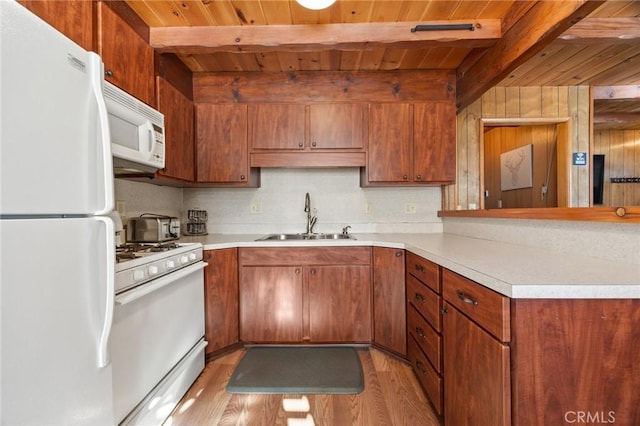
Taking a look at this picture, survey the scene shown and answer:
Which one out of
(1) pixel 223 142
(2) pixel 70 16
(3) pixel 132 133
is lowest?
(3) pixel 132 133

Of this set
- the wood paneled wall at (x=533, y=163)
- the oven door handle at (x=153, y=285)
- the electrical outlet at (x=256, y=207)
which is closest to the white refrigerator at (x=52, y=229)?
the oven door handle at (x=153, y=285)

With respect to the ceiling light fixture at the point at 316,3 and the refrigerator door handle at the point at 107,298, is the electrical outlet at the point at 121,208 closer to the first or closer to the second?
the refrigerator door handle at the point at 107,298

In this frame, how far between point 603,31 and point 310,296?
2.64 m

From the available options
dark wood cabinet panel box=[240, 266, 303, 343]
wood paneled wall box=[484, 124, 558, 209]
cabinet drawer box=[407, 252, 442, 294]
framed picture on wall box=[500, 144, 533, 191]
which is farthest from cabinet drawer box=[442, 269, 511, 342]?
framed picture on wall box=[500, 144, 533, 191]

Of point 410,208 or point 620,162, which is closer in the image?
point 410,208

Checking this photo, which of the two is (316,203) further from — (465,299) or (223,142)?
(465,299)

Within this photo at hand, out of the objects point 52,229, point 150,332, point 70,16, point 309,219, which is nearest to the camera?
point 52,229

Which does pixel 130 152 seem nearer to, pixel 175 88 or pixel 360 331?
pixel 175 88

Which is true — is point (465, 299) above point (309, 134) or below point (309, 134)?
below

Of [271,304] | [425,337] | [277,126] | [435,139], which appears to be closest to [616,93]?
[435,139]

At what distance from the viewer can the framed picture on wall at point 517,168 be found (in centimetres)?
363

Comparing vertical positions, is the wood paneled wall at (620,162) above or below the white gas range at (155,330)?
above

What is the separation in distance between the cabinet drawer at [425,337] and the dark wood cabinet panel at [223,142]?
5.61 feet

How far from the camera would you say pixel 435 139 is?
237 cm
